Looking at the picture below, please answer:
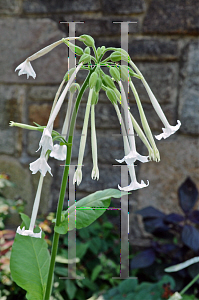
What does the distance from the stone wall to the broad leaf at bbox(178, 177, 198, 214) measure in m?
0.23

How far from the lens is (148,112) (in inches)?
65.8

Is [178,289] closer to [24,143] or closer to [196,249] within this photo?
[196,249]

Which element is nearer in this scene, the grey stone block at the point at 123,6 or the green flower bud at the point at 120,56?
the green flower bud at the point at 120,56

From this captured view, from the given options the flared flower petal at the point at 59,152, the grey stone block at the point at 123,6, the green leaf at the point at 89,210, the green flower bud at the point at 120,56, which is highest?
the grey stone block at the point at 123,6

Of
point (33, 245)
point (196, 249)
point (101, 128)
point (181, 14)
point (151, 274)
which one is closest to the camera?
point (33, 245)

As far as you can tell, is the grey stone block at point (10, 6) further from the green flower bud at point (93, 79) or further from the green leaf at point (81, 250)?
the green flower bud at point (93, 79)

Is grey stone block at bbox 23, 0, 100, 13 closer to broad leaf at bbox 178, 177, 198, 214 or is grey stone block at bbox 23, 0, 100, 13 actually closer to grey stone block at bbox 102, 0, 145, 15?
grey stone block at bbox 102, 0, 145, 15

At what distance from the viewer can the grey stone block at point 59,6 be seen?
1.64 metres

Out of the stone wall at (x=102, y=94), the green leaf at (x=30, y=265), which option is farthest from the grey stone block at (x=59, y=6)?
the green leaf at (x=30, y=265)

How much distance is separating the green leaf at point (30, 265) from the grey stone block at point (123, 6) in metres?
1.35

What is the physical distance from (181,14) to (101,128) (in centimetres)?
74

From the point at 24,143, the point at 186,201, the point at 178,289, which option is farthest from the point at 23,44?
the point at 178,289

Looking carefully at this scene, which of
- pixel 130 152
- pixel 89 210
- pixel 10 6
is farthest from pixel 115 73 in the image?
pixel 10 6

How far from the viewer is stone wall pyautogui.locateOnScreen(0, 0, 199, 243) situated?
63.7 inches
